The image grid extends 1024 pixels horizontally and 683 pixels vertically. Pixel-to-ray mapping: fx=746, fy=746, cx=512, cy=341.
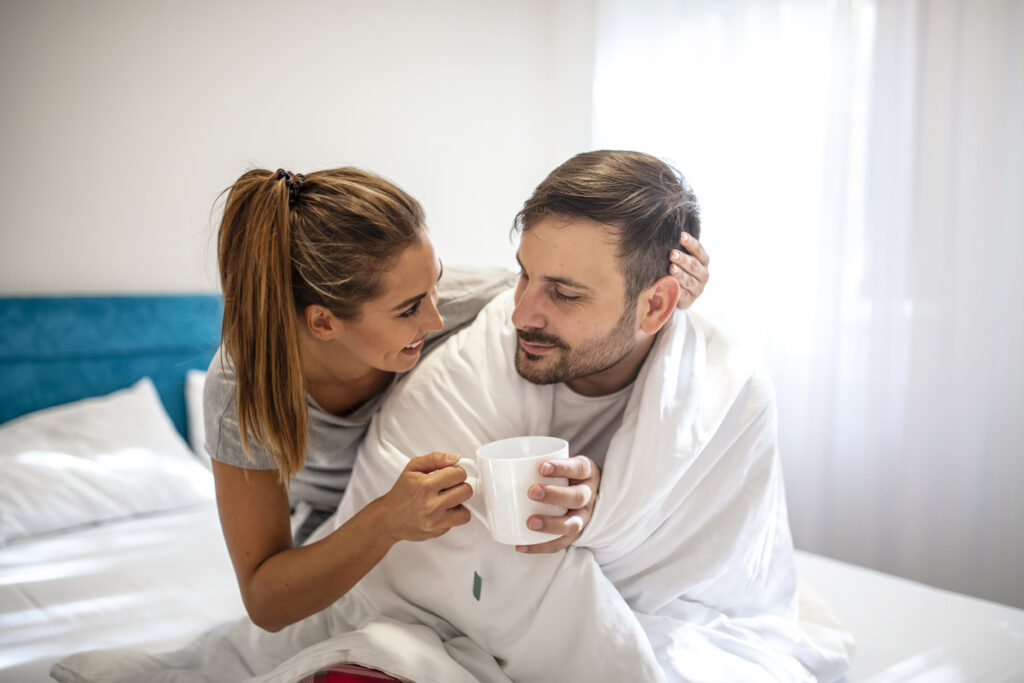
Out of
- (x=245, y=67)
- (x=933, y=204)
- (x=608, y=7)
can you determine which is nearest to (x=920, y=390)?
(x=933, y=204)

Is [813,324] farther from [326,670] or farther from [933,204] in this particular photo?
[326,670]

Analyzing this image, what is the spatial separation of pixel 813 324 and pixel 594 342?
5.65 ft

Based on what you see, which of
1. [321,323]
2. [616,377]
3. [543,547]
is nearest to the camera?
[543,547]

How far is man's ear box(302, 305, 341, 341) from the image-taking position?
1.27 m

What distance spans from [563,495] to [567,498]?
1cm

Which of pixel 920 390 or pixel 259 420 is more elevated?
pixel 259 420

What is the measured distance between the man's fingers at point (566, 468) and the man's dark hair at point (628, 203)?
35 cm

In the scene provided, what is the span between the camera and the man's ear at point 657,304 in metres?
1.31

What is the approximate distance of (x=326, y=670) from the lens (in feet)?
3.34

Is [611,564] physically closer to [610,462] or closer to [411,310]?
[610,462]

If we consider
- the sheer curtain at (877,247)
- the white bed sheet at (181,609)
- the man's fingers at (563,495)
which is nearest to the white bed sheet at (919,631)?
the white bed sheet at (181,609)

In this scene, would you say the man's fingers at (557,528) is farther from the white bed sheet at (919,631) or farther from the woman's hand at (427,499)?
the white bed sheet at (919,631)

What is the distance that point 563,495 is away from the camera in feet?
3.27

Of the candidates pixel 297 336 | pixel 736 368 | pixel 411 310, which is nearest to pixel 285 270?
pixel 297 336
